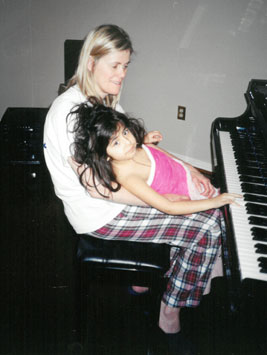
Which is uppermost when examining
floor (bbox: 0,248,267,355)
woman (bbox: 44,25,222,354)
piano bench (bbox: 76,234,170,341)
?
woman (bbox: 44,25,222,354)

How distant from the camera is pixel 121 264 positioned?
1.47 meters

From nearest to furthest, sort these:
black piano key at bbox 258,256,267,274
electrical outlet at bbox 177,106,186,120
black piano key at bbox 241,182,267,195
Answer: black piano key at bbox 258,256,267,274, black piano key at bbox 241,182,267,195, electrical outlet at bbox 177,106,186,120

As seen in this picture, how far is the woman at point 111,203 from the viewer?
153 cm

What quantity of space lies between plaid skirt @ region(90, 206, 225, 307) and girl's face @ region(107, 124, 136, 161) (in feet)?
0.91

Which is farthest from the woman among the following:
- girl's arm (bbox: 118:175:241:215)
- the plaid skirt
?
girl's arm (bbox: 118:175:241:215)

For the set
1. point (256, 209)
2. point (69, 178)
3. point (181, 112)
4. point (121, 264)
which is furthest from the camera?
point (181, 112)

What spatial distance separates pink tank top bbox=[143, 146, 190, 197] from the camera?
1.60 m

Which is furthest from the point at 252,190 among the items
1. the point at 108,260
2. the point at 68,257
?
the point at 68,257

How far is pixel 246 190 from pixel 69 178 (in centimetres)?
85

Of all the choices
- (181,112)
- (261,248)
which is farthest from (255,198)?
(181,112)

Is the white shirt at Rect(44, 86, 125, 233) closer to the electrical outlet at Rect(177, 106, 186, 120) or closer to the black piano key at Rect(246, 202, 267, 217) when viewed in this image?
the black piano key at Rect(246, 202, 267, 217)

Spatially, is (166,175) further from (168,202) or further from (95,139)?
(95,139)

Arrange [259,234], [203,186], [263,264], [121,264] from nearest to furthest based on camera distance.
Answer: [263,264] < [259,234] < [121,264] < [203,186]

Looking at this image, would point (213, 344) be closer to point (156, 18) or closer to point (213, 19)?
point (213, 19)
